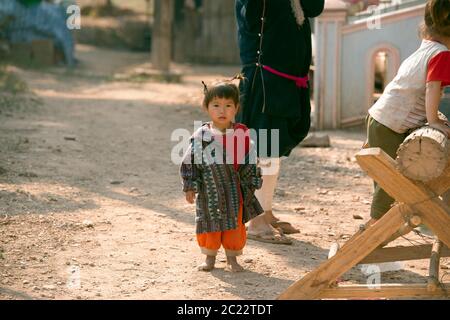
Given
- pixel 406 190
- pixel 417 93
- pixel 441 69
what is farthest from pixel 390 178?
pixel 417 93

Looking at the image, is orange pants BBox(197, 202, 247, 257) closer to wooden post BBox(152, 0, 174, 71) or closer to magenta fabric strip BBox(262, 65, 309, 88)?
magenta fabric strip BBox(262, 65, 309, 88)

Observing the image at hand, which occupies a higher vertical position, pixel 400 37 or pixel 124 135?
pixel 400 37

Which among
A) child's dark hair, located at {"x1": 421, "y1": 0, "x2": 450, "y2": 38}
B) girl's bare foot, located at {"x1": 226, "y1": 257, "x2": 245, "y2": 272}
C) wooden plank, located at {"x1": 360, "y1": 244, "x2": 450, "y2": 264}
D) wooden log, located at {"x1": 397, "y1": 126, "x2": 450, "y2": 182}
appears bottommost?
girl's bare foot, located at {"x1": 226, "y1": 257, "x2": 245, "y2": 272}

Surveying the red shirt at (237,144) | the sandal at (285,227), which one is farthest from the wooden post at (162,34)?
the red shirt at (237,144)

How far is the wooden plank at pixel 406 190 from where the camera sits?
12.6 feet

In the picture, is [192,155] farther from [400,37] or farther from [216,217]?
[400,37]

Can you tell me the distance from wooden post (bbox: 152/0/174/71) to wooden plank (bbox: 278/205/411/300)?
9218mm

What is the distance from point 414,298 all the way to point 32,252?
1.99 meters

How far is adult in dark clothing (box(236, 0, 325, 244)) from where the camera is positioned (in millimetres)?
5340

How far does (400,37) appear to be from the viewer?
8.95 meters

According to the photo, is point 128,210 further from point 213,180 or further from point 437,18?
point 437,18

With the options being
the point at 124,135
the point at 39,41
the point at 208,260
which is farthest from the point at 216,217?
the point at 39,41

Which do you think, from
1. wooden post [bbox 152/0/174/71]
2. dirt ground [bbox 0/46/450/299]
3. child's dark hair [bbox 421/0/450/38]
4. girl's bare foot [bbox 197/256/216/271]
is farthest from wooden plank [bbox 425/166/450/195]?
wooden post [bbox 152/0/174/71]

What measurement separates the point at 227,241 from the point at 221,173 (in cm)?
35
